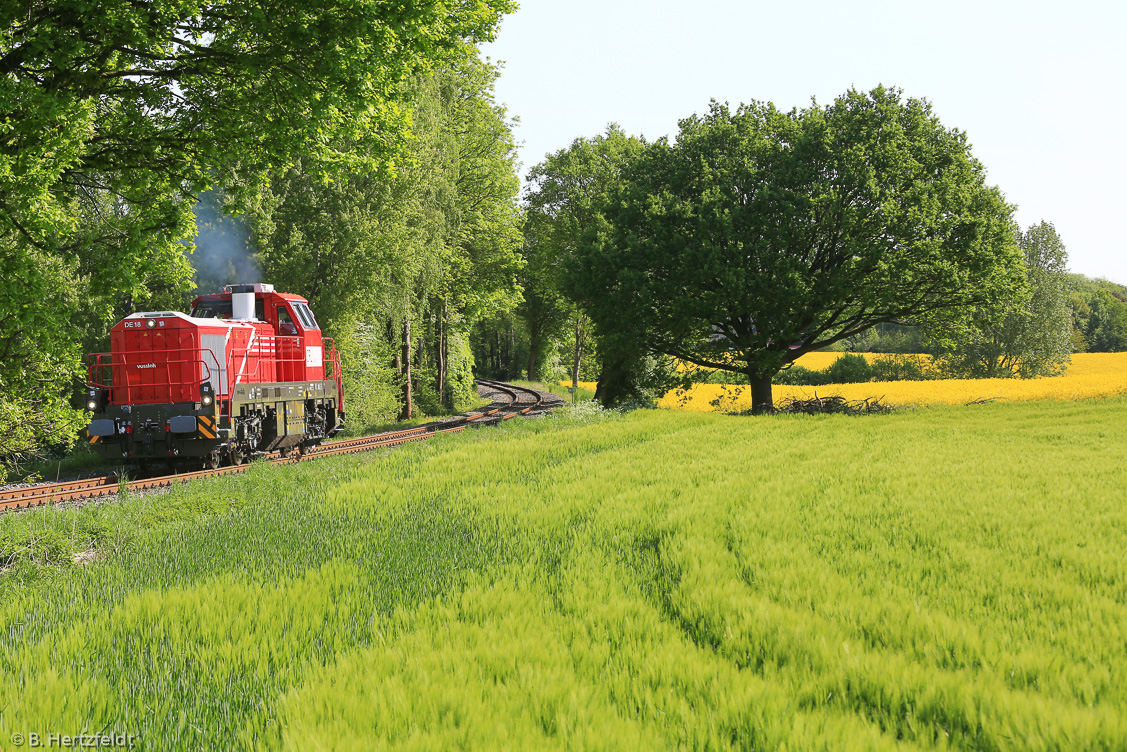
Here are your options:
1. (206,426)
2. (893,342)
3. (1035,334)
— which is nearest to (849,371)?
(1035,334)

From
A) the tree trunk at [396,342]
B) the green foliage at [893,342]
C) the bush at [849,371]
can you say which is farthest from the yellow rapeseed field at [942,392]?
the green foliage at [893,342]

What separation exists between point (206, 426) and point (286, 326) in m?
4.00

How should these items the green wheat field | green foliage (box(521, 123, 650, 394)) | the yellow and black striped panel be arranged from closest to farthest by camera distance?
the green wheat field < the yellow and black striped panel < green foliage (box(521, 123, 650, 394))

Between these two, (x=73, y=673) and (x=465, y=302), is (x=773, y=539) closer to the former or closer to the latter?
(x=73, y=673)

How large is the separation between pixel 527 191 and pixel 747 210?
80.5 feet

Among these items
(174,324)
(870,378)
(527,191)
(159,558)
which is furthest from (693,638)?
(870,378)

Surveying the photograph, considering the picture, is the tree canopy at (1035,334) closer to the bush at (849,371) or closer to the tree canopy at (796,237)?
the bush at (849,371)

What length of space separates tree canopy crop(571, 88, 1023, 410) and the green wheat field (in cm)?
1384

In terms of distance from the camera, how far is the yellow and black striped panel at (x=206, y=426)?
1349 cm

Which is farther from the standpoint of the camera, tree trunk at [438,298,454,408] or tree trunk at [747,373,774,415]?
tree trunk at [438,298,454,408]

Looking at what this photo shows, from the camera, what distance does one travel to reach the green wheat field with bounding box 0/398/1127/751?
10.4ft

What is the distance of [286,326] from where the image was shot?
1664 cm

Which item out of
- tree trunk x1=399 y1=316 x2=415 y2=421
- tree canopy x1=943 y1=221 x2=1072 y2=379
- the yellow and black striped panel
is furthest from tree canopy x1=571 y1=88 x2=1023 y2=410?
tree canopy x1=943 y1=221 x2=1072 y2=379

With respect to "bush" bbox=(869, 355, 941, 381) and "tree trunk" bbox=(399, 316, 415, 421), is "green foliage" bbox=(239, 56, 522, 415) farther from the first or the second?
"bush" bbox=(869, 355, 941, 381)
